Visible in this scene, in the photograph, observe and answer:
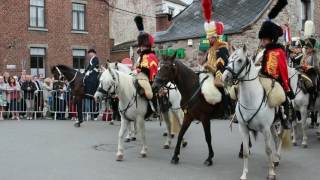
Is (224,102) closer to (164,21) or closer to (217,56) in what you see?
(217,56)

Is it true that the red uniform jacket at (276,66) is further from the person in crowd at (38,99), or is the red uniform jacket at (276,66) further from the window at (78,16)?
the window at (78,16)

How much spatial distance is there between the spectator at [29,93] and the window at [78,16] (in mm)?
Answer: 13948

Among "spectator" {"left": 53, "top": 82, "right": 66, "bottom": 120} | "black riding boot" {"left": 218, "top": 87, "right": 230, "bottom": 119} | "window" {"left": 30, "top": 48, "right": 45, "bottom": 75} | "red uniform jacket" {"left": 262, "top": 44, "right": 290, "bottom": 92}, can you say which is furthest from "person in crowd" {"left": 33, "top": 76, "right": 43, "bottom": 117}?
"red uniform jacket" {"left": 262, "top": 44, "right": 290, "bottom": 92}

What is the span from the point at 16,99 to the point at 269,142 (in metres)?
13.8

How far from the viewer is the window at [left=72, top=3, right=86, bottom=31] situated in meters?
32.8

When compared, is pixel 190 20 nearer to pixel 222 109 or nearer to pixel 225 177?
pixel 222 109

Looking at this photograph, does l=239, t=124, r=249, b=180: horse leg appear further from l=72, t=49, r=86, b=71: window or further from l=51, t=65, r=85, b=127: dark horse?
l=72, t=49, r=86, b=71: window

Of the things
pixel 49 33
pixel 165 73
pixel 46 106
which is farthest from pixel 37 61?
pixel 165 73

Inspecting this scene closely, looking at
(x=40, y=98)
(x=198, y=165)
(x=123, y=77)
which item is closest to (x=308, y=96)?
(x=198, y=165)

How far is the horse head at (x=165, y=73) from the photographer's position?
8.72 m

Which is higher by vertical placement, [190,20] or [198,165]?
[190,20]

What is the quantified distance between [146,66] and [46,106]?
414 inches

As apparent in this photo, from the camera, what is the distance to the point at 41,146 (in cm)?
1154

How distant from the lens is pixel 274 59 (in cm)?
830
